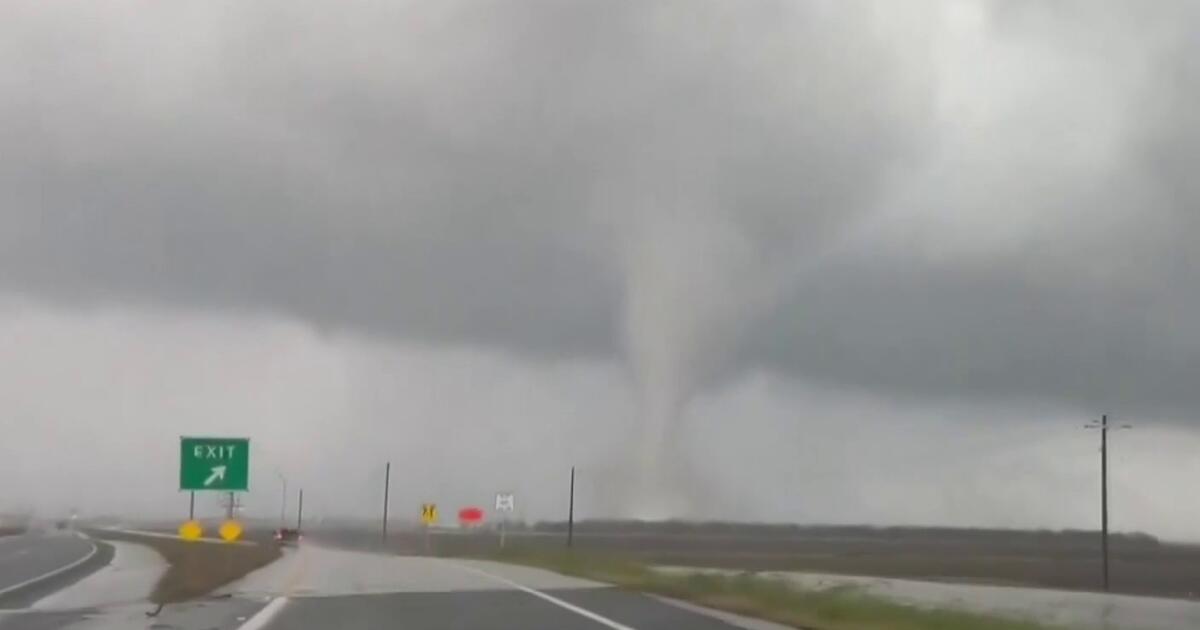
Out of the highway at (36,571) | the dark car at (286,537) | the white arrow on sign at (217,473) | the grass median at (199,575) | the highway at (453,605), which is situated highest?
the white arrow on sign at (217,473)

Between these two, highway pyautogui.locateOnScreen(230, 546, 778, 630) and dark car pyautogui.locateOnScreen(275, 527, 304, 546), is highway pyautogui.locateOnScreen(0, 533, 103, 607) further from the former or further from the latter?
dark car pyautogui.locateOnScreen(275, 527, 304, 546)

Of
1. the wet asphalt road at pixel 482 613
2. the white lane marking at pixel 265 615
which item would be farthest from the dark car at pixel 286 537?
the white lane marking at pixel 265 615

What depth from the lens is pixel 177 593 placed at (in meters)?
36.5

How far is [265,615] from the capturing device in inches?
1093

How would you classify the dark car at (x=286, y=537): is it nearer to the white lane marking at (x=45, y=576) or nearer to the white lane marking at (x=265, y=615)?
the white lane marking at (x=45, y=576)

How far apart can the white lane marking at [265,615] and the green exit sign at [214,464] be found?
1044cm

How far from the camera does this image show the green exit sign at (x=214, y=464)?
43000 mm

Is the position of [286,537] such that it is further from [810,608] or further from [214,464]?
[810,608]

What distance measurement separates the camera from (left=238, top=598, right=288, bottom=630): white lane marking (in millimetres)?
24703

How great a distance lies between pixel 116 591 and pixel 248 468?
5677mm

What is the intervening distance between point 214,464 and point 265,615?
16.4 meters

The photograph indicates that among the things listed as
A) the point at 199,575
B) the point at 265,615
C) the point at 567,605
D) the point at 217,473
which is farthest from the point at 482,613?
the point at 199,575

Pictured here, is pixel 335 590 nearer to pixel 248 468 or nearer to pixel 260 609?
pixel 248 468

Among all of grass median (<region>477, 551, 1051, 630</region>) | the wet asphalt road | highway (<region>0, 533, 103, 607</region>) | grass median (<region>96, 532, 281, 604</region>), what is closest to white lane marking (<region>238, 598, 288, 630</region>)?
the wet asphalt road
